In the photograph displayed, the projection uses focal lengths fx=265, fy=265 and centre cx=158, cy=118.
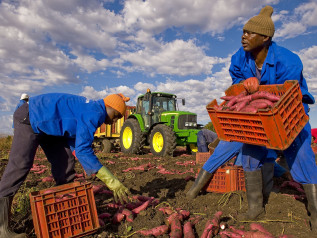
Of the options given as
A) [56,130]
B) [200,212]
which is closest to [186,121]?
[200,212]

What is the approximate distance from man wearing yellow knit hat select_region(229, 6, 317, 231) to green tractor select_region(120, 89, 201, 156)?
20.5 feet

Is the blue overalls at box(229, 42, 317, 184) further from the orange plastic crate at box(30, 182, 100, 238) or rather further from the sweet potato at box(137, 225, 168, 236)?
the orange plastic crate at box(30, 182, 100, 238)

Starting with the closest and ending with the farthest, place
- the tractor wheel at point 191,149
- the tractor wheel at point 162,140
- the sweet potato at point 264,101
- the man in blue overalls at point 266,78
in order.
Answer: the sweet potato at point 264,101 < the man in blue overalls at point 266,78 < the tractor wheel at point 162,140 < the tractor wheel at point 191,149

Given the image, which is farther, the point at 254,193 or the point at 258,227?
the point at 254,193

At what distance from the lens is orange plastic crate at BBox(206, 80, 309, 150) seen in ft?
7.02

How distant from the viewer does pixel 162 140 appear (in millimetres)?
9672

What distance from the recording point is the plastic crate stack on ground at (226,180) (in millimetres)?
3566

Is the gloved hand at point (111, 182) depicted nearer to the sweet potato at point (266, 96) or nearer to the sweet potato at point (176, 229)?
the sweet potato at point (176, 229)

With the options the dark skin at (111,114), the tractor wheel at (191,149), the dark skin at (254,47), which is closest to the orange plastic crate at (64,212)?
the dark skin at (111,114)

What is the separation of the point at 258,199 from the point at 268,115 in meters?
1.18

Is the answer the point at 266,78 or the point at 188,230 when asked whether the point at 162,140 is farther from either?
the point at 188,230

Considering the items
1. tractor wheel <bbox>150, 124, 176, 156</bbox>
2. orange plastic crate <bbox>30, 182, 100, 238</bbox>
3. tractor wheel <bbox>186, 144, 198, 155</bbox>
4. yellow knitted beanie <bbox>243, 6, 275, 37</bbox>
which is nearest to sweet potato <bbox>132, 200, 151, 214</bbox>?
orange plastic crate <bbox>30, 182, 100, 238</bbox>

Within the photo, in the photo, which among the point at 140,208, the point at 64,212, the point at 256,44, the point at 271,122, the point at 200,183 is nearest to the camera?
the point at 271,122

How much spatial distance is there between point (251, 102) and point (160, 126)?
709 cm
